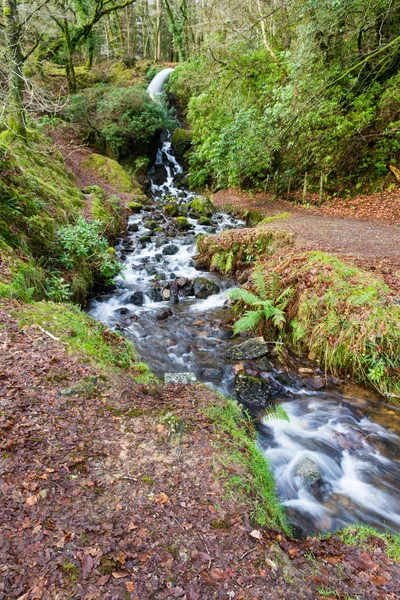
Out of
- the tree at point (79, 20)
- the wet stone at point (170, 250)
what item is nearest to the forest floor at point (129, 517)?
the wet stone at point (170, 250)

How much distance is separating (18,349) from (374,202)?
12452 mm

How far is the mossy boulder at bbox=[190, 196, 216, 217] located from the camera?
14171 millimetres

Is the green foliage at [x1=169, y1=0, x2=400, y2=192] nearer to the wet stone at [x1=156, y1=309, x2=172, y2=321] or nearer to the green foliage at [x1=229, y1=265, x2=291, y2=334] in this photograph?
the green foliage at [x1=229, y1=265, x2=291, y2=334]

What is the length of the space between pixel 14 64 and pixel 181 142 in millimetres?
12780

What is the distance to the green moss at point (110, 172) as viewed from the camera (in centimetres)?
1615

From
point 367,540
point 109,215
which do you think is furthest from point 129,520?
point 109,215

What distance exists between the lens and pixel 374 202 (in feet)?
38.9

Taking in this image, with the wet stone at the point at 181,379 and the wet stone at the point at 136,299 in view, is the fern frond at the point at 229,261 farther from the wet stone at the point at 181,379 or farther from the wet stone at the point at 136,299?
the wet stone at the point at 181,379

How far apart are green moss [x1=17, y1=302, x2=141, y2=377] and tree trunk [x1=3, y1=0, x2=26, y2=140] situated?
261 inches

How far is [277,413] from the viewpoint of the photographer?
13.1ft

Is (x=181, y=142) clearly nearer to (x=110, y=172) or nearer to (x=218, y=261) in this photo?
(x=110, y=172)

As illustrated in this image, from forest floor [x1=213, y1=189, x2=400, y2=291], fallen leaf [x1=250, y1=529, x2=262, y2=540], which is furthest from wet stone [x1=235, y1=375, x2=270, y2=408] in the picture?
forest floor [x1=213, y1=189, x2=400, y2=291]

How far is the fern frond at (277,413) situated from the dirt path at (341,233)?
154 inches

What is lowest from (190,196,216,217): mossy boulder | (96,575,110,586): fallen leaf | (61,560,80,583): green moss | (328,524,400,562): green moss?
(328,524,400,562): green moss
